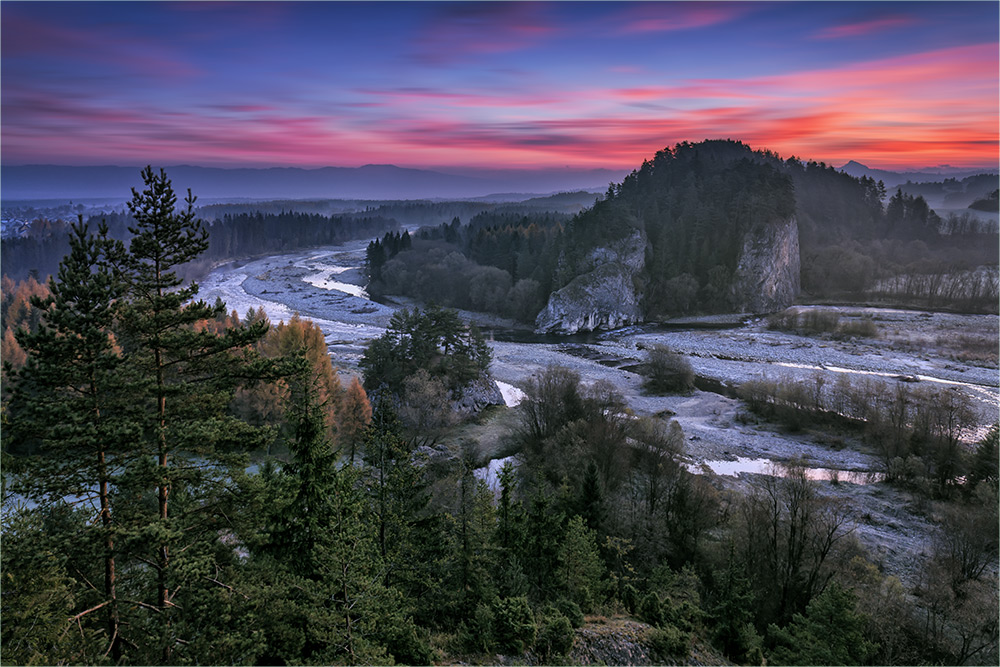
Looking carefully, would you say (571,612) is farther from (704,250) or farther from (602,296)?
(704,250)

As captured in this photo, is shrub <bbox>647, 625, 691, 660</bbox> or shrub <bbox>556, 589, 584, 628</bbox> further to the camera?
shrub <bbox>556, 589, 584, 628</bbox>

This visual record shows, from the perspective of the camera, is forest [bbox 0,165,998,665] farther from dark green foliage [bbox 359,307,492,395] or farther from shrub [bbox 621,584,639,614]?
dark green foliage [bbox 359,307,492,395]

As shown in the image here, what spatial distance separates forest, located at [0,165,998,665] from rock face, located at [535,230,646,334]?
5013 cm

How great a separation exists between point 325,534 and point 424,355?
115 feet

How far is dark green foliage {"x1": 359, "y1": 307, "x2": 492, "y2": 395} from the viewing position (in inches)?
1731

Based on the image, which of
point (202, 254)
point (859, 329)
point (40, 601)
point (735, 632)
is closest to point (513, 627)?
point (735, 632)

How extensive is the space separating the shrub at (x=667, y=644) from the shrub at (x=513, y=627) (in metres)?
3.91

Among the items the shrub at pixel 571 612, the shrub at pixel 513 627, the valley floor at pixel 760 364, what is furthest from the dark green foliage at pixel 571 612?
the valley floor at pixel 760 364

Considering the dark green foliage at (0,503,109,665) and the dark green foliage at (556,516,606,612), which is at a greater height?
the dark green foliage at (0,503,109,665)

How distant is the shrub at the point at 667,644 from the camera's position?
15906mm

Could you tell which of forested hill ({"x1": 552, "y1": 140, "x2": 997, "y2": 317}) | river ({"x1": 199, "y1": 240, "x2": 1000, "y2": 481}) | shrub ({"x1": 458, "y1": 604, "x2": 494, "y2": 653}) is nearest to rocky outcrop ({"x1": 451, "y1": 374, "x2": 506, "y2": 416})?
river ({"x1": 199, "y1": 240, "x2": 1000, "y2": 481})

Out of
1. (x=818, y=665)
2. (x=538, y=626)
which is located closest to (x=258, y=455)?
(x=538, y=626)

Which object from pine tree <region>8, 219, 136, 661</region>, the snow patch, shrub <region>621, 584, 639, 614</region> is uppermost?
pine tree <region>8, 219, 136, 661</region>

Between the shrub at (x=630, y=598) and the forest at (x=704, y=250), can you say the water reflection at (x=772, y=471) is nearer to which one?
the shrub at (x=630, y=598)
